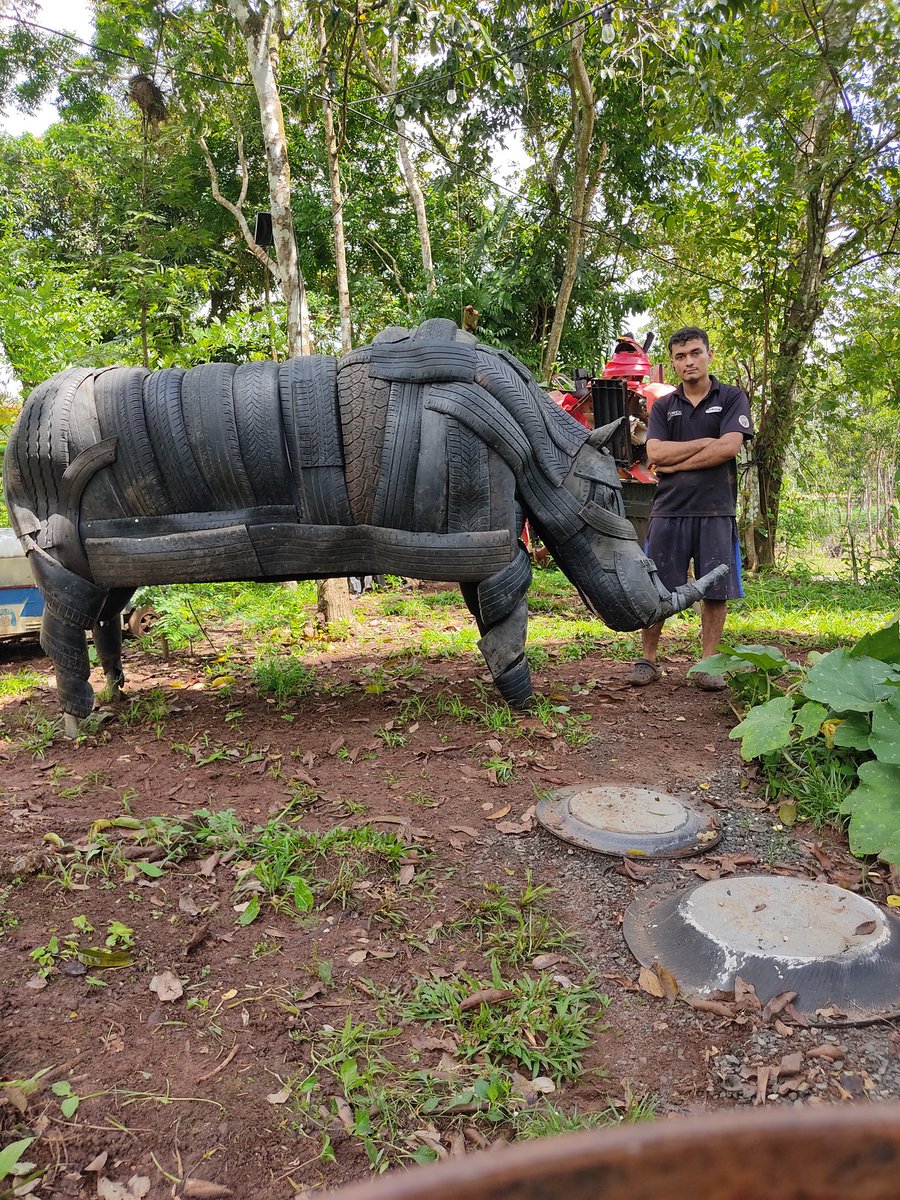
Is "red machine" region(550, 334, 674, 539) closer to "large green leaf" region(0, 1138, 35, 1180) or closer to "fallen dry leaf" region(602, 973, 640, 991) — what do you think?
"fallen dry leaf" region(602, 973, 640, 991)

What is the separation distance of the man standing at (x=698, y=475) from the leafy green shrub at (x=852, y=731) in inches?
41.4

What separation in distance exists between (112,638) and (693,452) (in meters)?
3.37

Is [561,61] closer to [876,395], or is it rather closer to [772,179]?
[772,179]

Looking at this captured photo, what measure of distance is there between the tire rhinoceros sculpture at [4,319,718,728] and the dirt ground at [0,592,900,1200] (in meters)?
0.75

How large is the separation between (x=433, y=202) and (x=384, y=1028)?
15117 mm

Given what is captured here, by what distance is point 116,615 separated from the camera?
4.56 m

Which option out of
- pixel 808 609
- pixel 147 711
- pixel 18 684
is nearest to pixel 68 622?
pixel 147 711

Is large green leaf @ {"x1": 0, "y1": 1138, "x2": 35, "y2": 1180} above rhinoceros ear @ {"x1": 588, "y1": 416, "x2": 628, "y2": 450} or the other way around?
the other way around

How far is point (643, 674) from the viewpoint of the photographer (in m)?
4.74

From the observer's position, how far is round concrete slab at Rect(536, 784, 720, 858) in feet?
9.47

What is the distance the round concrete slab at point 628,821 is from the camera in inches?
114

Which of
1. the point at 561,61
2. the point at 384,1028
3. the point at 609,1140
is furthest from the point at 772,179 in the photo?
the point at 609,1140

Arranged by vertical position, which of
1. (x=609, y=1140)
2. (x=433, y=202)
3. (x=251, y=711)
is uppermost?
(x=433, y=202)

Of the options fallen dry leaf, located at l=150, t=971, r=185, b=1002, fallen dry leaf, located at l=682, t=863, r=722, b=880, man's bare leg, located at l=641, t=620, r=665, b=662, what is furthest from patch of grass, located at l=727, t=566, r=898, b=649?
fallen dry leaf, located at l=150, t=971, r=185, b=1002
